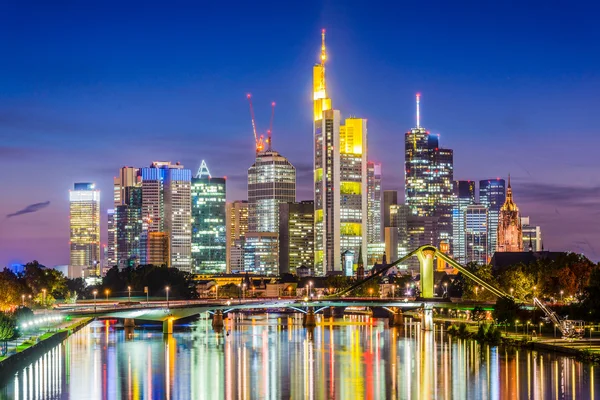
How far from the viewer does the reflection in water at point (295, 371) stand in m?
92.4

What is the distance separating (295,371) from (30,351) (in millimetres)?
26138

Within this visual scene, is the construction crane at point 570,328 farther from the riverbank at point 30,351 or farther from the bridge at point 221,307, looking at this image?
the riverbank at point 30,351

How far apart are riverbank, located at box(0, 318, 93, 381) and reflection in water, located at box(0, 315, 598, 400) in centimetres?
109

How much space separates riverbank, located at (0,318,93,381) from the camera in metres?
99.7

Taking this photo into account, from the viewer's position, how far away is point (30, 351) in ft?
379

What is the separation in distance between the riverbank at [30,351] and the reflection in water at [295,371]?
109cm

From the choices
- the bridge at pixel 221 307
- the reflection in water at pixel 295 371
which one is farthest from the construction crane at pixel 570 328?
the bridge at pixel 221 307

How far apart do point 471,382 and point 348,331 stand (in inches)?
3132

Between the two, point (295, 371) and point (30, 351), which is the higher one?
point (30, 351)

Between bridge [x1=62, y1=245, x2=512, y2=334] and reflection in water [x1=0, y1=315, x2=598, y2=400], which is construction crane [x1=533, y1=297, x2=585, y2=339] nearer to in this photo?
reflection in water [x1=0, y1=315, x2=598, y2=400]

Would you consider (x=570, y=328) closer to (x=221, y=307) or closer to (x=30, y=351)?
(x=30, y=351)

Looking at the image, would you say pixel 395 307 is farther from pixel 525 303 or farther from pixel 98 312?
pixel 98 312

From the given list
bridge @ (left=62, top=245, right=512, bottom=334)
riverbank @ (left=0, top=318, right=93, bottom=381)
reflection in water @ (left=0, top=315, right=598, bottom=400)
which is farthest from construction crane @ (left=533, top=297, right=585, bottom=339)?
riverbank @ (left=0, top=318, right=93, bottom=381)

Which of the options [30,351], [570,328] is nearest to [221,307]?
[570,328]
